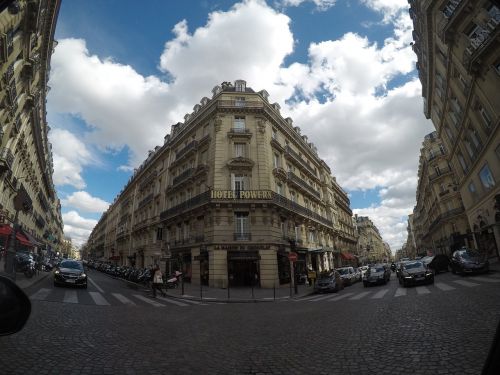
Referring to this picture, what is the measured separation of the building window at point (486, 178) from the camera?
1973 centimetres

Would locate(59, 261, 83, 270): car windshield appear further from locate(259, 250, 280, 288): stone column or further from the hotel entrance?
locate(259, 250, 280, 288): stone column

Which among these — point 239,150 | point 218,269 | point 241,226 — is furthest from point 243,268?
point 239,150

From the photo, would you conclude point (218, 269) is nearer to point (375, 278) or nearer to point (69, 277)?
point (69, 277)

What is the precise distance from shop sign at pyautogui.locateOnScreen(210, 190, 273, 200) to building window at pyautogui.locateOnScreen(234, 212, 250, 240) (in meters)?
1.45

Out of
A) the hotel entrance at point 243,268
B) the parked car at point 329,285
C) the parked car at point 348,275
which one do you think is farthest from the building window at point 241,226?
the parked car at point 348,275

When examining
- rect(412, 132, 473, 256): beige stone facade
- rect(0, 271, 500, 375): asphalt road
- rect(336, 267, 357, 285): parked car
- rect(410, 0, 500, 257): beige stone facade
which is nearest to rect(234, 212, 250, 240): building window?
rect(336, 267, 357, 285): parked car

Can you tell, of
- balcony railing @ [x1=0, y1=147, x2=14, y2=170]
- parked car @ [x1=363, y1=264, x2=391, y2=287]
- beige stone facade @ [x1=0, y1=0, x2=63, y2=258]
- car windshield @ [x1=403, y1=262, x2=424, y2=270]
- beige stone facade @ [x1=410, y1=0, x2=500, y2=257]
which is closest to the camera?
beige stone facade @ [x1=0, y1=0, x2=63, y2=258]

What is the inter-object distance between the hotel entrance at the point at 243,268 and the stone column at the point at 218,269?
529 millimetres

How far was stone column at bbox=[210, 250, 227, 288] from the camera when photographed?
71.8ft

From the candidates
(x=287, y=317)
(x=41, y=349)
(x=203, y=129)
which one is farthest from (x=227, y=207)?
(x=41, y=349)

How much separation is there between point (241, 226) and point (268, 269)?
13.0 feet

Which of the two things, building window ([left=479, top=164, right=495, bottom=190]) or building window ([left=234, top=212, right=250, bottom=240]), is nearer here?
building window ([left=479, top=164, right=495, bottom=190])

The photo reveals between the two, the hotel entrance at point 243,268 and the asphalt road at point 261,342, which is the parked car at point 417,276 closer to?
the asphalt road at point 261,342

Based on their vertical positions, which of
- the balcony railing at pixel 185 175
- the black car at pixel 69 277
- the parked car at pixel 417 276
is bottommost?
the parked car at pixel 417 276
